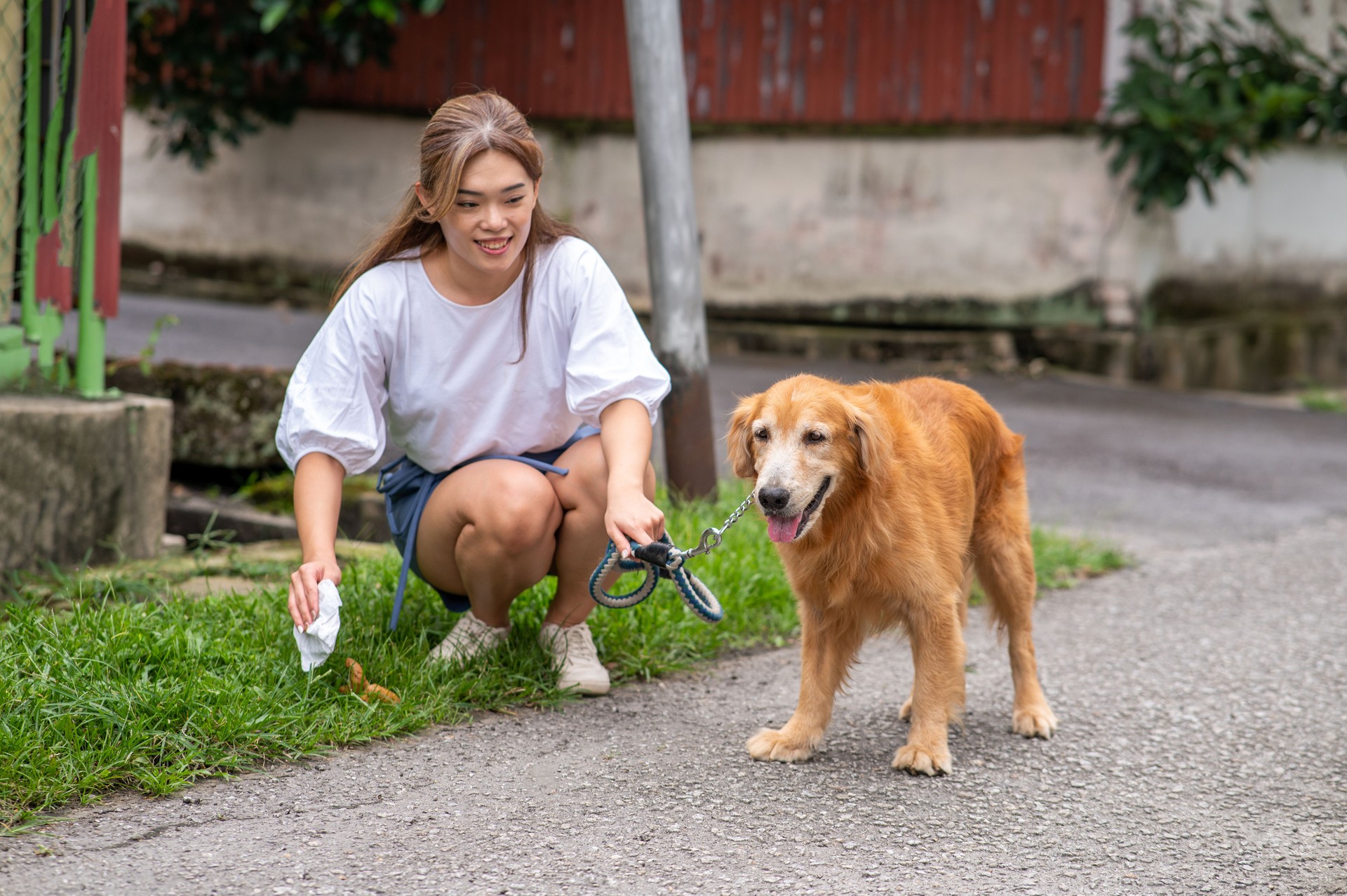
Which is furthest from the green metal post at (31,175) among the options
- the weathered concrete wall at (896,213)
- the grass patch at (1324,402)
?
the grass patch at (1324,402)

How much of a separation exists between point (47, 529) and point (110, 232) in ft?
3.58

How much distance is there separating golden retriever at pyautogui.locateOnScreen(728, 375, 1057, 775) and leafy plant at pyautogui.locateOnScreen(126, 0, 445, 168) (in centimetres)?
830

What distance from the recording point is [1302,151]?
10523 mm

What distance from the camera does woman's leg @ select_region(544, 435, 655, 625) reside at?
3439 mm

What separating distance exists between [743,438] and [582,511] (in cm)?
50

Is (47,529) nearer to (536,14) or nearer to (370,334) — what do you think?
(370,334)

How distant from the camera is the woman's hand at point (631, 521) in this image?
298 centimetres

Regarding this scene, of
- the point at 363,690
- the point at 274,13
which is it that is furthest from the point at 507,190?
the point at 274,13

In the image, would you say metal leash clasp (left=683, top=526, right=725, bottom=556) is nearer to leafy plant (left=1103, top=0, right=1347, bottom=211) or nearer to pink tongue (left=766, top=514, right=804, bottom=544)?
pink tongue (left=766, top=514, right=804, bottom=544)

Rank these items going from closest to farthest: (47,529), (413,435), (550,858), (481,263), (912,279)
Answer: (550,858)
(481,263)
(413,435)
(47,529)
(912,279)

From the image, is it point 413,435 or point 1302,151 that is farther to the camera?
point 1302,151

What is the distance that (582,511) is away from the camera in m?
3.45

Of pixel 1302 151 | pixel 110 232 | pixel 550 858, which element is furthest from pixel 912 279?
pixel 550 858

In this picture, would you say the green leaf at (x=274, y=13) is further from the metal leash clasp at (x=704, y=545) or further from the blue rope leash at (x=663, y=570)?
the metal leash clasp at (x=704, y=545)
